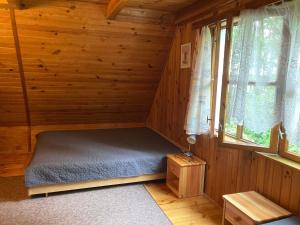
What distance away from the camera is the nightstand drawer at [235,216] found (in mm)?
1830

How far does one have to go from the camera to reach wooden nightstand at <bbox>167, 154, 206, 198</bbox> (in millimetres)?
2789

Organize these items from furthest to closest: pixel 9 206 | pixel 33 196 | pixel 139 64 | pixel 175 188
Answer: pixel 139 64, pixel 175 188, pixel 33 196, pixel 9 206

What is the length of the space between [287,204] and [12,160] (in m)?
3.76

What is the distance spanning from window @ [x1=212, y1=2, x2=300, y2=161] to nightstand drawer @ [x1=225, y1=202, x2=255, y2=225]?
52cm

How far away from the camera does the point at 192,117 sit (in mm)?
2861

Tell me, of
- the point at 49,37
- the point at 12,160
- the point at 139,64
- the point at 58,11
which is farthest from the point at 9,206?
the point at 139,64

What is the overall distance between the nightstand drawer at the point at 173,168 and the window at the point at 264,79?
2.31 feet

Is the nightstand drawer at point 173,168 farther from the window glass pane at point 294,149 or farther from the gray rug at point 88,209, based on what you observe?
the window glass pane at point 294,149

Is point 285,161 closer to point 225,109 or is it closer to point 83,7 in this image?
point 225,109

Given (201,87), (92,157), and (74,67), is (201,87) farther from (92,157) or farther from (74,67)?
(74,67)

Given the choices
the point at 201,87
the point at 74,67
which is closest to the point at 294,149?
the point at 201,87

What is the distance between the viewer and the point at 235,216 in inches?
77.2

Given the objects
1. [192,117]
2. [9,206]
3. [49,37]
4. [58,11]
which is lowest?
[9,206]

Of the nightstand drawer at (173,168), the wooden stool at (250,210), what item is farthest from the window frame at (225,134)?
the nightstand drawer at (173,168)
